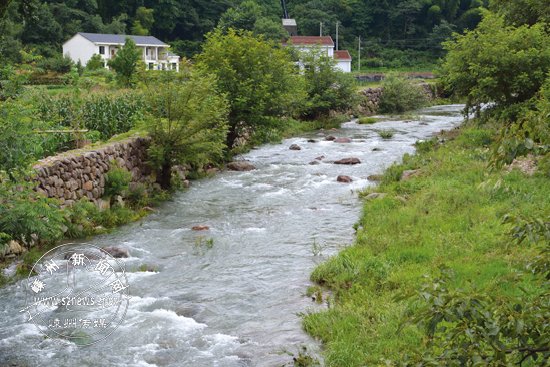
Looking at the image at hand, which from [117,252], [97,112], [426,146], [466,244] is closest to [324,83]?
[426,146]

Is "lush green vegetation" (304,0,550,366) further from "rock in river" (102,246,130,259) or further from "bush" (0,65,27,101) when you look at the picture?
"bush" (0,65,27,101)

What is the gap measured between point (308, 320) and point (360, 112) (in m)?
31.8

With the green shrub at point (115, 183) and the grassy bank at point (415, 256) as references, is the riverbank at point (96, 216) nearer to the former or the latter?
the green shrub at point (115, 183)

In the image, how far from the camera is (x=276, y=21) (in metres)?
84.8

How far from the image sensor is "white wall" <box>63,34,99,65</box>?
65.3 meters

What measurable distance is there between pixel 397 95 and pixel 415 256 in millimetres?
33005

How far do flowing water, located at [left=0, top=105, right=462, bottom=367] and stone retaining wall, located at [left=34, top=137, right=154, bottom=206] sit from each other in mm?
1348

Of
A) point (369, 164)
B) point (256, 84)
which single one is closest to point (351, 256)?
point (369, 164)

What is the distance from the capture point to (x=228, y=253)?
10.7 meters

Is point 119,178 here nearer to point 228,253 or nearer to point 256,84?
point 228,253

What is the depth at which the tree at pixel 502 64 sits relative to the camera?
18047mm

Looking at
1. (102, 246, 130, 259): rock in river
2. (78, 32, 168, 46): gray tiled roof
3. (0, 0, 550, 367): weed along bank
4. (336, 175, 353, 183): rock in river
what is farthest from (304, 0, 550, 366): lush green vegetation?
(78, 32, 168, 46): gray tiled roof

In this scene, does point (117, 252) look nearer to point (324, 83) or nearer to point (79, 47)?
point (324, 83)

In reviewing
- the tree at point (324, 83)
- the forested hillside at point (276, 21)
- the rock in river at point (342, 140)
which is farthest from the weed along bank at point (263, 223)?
the forested hillside at point (276, 21)
